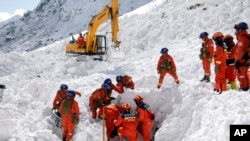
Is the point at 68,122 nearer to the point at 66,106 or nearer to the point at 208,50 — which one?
the point at 66,106

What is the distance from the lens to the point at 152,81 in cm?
1231

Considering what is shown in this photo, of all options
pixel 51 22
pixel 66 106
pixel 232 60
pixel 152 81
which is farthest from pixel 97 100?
pixel 51 22

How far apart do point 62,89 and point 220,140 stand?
5.79 meters

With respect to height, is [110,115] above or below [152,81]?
below

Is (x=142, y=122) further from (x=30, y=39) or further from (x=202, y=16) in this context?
(x=30, y=39)

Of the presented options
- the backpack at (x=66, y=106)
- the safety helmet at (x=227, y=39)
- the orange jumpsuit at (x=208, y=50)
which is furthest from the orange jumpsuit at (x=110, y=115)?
the safety helmet at (x=227, y=39)

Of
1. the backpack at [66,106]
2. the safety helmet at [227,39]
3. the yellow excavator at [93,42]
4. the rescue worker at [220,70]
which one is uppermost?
the yellow excavator at [93,42]

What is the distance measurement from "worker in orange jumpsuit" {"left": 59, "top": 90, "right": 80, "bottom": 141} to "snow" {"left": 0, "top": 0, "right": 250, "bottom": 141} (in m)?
0.30

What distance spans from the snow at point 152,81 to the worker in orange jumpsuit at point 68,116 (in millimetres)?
300

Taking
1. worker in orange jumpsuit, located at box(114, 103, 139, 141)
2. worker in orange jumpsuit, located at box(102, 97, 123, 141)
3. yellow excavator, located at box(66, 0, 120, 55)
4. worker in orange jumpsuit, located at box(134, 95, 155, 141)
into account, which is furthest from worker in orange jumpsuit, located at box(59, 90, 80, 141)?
yellow excavator, located at box(66, 0, 120, 55)

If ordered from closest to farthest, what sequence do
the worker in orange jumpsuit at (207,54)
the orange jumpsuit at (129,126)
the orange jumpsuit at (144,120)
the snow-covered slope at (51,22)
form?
the orange jumpsuit at (129,126), the orange jumpsuit at (144,120), the worker in orange jumpsuit at (207,54), the snow-covered slope at (51,22)

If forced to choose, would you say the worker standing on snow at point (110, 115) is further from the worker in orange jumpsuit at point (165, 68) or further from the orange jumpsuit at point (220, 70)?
the orange jumpsuit at point (220, 70)

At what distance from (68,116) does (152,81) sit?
132 inches

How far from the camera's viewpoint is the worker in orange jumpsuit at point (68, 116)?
32.7 feet
